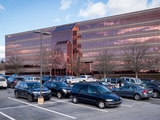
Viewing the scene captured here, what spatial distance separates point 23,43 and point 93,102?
81.7m

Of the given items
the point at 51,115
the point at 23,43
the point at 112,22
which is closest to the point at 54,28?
the point at 23,43

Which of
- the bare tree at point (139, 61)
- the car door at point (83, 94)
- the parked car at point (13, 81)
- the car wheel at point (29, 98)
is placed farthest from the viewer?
the bare tree at point (139, 61)

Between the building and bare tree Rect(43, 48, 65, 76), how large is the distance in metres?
1.89

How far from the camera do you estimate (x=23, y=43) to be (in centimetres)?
9031

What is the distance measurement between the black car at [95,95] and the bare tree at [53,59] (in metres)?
43.1

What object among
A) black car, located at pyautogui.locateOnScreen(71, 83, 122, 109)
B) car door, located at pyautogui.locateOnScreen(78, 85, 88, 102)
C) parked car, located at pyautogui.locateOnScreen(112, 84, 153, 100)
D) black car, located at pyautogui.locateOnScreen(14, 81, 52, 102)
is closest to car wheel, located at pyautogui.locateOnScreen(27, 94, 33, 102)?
black car, located at pyautogui.locateOnScreen(14, 81, 52, 102)

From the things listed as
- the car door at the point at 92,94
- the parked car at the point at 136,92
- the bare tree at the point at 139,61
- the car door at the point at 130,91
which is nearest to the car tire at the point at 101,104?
the car door at the point at 92,94

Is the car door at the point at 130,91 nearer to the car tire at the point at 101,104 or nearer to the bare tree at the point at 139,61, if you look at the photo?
the car tire at the point at 101,104

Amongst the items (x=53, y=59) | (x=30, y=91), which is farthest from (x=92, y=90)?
(x=53, y=59)

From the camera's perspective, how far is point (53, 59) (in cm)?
6309

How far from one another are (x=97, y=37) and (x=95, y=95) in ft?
180

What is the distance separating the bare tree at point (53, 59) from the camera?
59.4m

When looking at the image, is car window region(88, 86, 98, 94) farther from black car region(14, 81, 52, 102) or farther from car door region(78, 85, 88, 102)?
black car region(14, 81, 52, 102)

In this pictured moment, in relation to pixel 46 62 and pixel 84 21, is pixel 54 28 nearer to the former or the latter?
pixel 84 21
